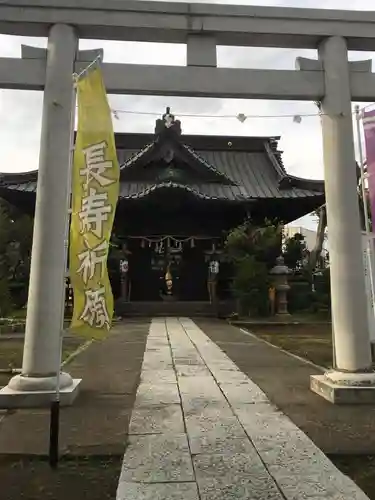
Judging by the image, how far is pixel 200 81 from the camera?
5676 millimetres

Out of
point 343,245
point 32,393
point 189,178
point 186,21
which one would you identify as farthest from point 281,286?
point 32,393

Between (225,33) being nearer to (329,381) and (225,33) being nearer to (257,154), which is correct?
(329,381)

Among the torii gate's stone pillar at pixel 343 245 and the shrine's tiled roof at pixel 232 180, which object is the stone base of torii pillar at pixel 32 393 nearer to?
the torii gate's stone pillar at pixel 343 245

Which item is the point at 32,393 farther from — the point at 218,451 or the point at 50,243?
the point at 218,451

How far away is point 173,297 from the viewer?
70.0 feet

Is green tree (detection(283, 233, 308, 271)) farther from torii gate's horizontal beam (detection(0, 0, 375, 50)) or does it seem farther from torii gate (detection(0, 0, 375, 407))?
torii gate's horizontal beam (detection(0, 0, 375, 50))

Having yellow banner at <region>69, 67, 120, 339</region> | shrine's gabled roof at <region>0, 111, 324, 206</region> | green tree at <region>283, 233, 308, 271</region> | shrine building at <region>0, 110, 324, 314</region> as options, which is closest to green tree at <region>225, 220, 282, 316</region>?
shrine building at <region>0, 110, 324, 314</region>

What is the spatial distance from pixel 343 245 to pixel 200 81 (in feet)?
8.77

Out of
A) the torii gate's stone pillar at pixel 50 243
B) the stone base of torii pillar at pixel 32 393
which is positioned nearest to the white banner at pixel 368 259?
the torii gate's stone pillar at pixel 50 243

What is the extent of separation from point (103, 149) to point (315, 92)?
2.89 metres

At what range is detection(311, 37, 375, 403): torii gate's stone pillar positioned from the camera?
533 cm

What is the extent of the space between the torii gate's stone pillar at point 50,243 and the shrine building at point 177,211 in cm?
1389

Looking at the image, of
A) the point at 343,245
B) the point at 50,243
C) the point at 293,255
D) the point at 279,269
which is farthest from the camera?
the point at 293,255

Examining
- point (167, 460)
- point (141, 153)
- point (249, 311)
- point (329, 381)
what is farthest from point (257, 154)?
point (167, 460)
